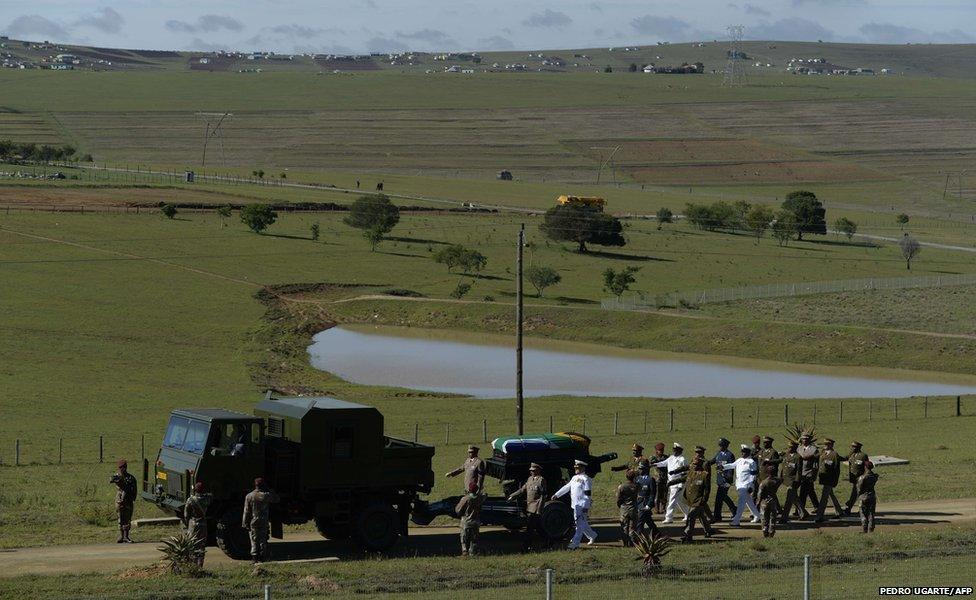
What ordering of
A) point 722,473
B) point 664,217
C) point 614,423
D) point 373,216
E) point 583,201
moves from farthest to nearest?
point 664,217, point 583,201, point 373,216, point 614,423, point 722,473

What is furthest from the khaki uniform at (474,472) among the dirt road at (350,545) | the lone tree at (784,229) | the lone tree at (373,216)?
the lone tree at (784,229)

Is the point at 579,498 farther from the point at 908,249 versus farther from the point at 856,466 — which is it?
the point at 908,249

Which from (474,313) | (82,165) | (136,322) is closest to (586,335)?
(474,313)

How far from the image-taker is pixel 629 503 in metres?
24.7

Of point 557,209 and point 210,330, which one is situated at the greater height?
point 557,209

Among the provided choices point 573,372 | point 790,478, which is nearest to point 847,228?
point 573,372

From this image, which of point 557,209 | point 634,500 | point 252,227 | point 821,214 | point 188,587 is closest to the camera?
point 188,587

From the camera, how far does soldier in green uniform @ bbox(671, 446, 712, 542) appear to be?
84.5 feet

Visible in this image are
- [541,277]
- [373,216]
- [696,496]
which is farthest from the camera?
[373,216]

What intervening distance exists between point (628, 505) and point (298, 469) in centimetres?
600

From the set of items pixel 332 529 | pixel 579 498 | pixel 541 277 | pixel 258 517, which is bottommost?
pixel 332 529

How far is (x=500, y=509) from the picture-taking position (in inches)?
1007

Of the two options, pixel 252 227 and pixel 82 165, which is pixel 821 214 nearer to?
pixel 252 227

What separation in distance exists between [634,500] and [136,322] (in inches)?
2127
